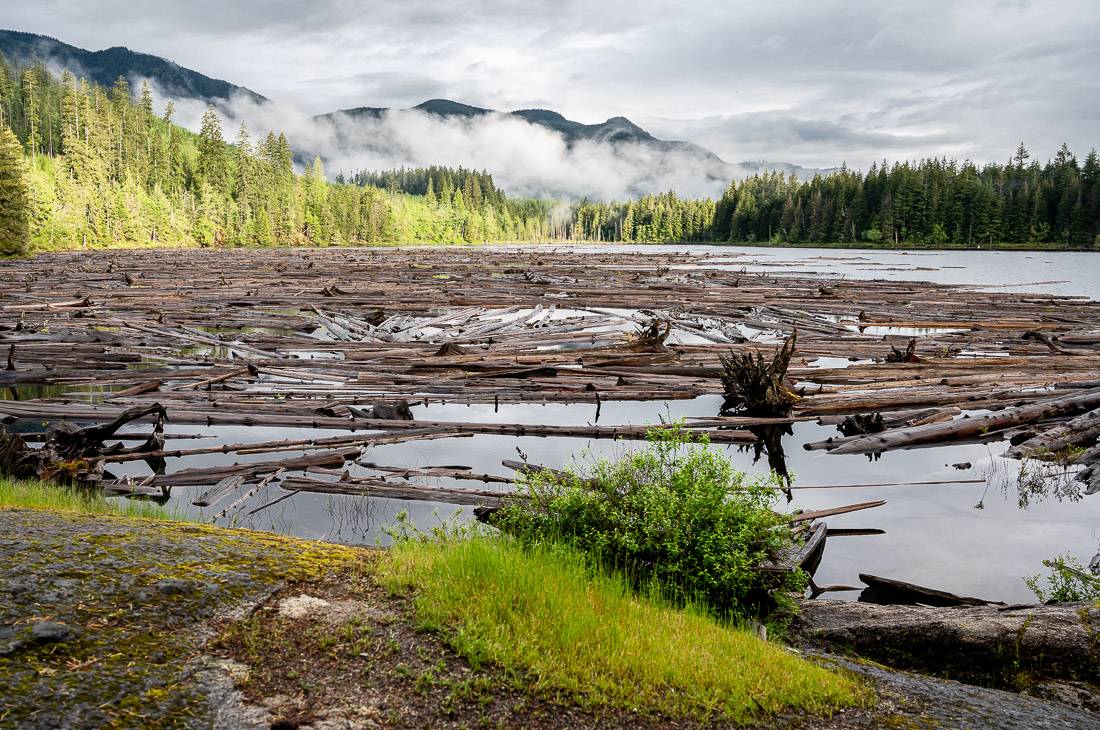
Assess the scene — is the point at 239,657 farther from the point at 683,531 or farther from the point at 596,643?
the point at 683,531

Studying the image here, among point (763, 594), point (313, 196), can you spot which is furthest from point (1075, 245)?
point (313, 196)

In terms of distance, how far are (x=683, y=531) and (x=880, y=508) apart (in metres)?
6.06

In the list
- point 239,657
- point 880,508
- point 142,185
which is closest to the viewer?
point 239,657

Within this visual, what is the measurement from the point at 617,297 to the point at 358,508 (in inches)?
1140

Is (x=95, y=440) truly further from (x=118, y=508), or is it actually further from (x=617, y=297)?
(x=617, y=297)

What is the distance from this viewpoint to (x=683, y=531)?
22.7ft

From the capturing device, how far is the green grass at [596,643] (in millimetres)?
4645

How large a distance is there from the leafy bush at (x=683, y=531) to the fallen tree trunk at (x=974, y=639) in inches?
25.4

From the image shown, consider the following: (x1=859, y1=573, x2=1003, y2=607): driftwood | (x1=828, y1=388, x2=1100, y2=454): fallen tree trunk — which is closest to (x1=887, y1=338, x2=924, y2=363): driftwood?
(x1=828, y1=388, x2=1100, y2=454): fallen tree trunk

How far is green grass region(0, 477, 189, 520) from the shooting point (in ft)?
24.8

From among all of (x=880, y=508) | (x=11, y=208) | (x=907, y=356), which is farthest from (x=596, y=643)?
(x=11, y=208)

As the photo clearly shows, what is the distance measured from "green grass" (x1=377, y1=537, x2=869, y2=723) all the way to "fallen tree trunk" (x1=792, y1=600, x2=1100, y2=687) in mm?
1354

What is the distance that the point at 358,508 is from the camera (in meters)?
10.2

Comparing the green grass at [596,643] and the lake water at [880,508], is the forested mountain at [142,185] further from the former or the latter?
the green grass at [596,643]
